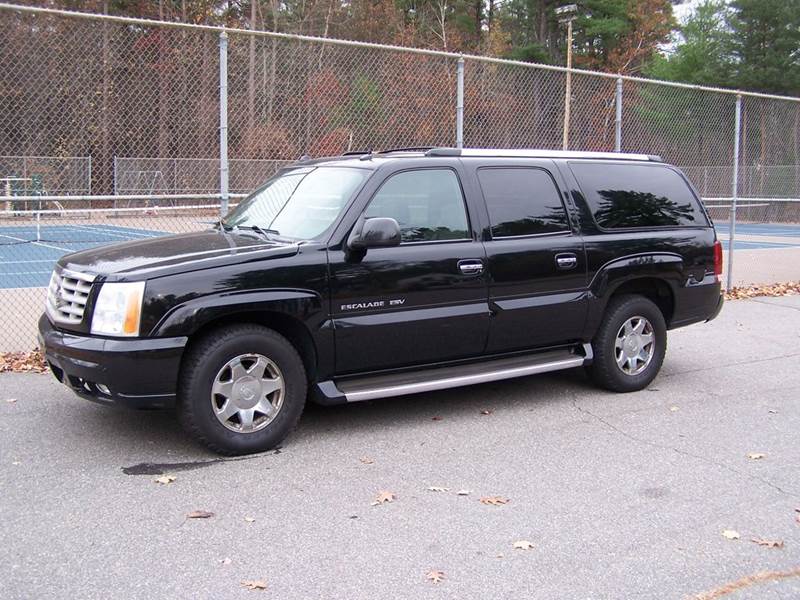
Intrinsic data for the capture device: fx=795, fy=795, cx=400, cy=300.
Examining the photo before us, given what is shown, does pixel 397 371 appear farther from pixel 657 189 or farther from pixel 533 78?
pixel 533 78

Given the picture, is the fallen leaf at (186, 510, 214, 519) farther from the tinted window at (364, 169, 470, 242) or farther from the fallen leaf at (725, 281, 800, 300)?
the fallen leaf at (725, 281, 800, 300)

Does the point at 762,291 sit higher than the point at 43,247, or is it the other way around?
the point at 43,247

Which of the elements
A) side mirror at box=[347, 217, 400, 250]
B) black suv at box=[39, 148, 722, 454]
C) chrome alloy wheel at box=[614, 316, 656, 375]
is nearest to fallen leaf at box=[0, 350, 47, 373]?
black suv at box=[39, 148, 722, 454]

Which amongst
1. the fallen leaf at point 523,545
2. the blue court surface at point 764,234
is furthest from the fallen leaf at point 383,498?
the blue court surface at point 764,234

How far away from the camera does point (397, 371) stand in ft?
18.6

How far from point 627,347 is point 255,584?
170 inches

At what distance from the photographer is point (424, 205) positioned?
577cm

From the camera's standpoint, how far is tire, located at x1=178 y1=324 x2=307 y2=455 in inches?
193

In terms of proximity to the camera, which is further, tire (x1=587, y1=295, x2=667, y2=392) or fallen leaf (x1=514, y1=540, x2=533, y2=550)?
tire (x1=587, y1=295, x2=667, y2=392)

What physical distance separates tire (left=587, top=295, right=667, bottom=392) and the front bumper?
3554 millimetres

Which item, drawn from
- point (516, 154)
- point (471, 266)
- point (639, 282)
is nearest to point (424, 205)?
point (471, 266)

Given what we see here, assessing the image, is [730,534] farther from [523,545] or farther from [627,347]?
[627,347]

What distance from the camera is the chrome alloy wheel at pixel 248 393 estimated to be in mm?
5012

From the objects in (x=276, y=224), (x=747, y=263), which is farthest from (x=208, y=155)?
(x=747, y=263)
